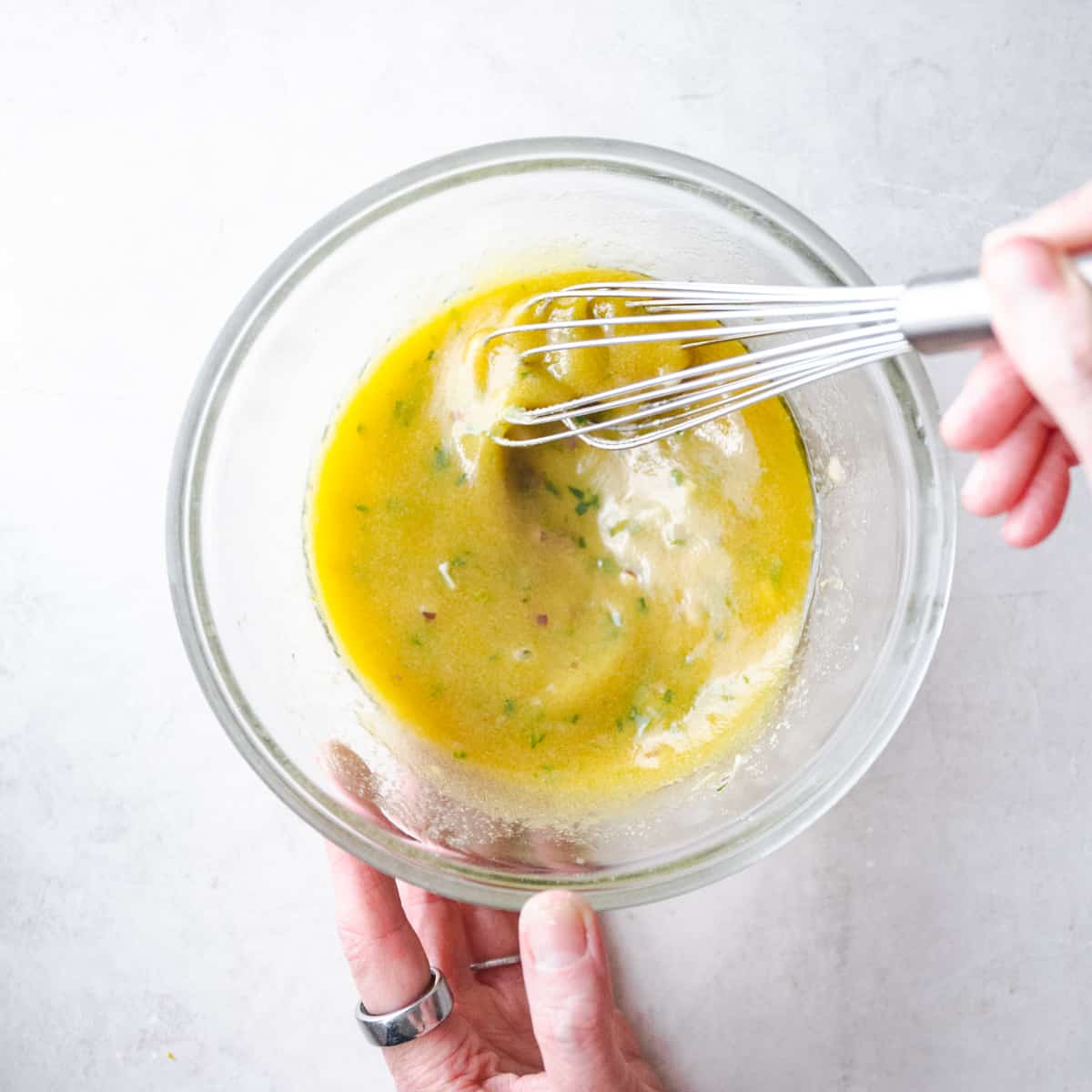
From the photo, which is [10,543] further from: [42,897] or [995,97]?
[995,97]

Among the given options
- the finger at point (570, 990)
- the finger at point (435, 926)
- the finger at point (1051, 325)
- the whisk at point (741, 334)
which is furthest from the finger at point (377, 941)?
the finger at point (1051, 325)

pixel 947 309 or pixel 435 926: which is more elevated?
pixel 947 309

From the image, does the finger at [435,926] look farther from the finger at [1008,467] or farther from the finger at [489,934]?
the finger at [1008,467]

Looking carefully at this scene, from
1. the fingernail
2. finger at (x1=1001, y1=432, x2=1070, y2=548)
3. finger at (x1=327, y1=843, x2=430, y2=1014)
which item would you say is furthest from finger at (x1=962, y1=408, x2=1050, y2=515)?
finger at (x1=327, y1=843, x2=430, y2=1014)

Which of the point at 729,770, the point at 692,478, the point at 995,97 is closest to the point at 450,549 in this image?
the point at 692,478

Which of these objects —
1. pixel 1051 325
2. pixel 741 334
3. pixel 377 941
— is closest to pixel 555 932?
pixel 377 941

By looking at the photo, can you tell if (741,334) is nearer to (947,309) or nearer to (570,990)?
(947,309)
